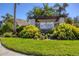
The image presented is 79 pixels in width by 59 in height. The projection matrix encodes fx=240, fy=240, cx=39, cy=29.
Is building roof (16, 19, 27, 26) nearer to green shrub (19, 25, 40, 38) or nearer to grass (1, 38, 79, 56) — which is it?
green shrub (19, 25, 40, 38)

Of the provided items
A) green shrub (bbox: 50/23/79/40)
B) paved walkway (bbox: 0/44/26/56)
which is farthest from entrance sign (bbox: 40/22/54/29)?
paved walkway (bbox: 0/44/26/56)

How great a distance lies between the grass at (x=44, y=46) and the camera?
2.94 metres

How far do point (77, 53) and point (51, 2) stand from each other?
0.71 metres

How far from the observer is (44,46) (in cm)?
300

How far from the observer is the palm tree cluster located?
10.0ft

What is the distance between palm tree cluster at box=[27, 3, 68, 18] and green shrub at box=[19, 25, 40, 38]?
15 centimetres

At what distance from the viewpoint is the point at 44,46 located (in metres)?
3.00

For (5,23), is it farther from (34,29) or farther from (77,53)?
(77,53)

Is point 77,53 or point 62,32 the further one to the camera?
point 62,32

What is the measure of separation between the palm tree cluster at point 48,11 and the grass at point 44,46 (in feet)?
1.14

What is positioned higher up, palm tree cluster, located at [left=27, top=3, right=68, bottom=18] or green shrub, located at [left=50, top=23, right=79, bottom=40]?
palm tree cluster, located at [left=27, top=3, right=68, bottom=18]

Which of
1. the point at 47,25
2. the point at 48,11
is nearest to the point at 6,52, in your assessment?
the point at 47,25

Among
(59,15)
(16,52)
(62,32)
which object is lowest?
(16,52)

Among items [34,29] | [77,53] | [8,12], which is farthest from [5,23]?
[77,53]
